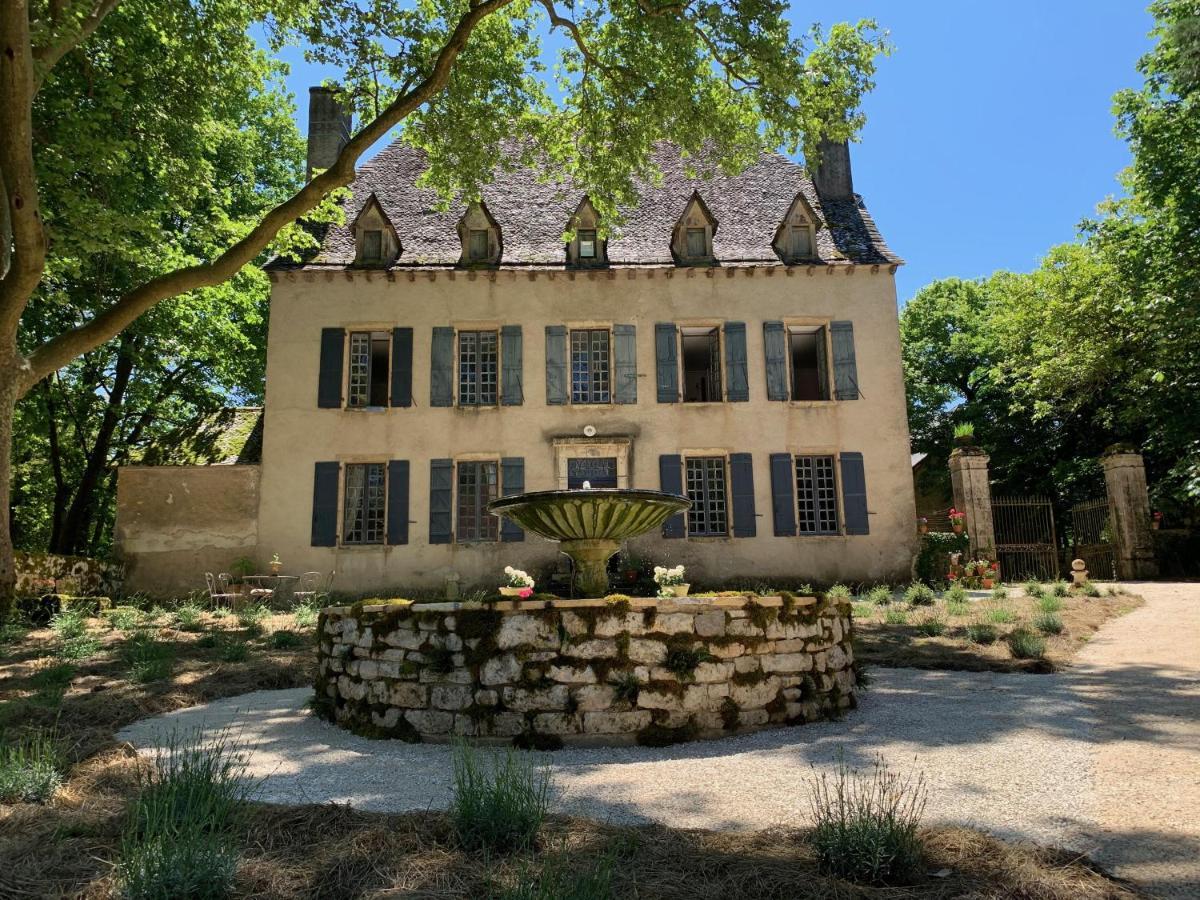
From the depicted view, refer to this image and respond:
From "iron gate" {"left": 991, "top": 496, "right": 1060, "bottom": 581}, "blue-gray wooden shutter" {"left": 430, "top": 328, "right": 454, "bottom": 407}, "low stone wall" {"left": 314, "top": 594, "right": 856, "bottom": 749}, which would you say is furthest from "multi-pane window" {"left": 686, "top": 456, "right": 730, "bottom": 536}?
"low stone wall" {"left": 314, "top": 594, "right": 856, "bottom": 749}

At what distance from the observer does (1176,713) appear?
5.44 m

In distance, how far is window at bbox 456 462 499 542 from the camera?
16.2m

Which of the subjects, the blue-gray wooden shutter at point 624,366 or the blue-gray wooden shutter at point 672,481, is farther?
the blue-gray wooden shutter at point 624,366

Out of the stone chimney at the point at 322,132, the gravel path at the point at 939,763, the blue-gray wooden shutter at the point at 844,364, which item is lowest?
the gravel path at the point at 939,763

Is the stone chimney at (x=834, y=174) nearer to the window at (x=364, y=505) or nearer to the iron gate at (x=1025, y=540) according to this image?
the iron gate at (x=1025, y=540)

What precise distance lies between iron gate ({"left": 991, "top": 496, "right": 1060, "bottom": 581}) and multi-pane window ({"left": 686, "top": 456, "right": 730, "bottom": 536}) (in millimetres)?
5770

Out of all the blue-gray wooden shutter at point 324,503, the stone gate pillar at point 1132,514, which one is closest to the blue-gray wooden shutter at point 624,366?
the blue-gray wooden shutter at point 324,503

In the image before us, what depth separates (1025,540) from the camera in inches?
680

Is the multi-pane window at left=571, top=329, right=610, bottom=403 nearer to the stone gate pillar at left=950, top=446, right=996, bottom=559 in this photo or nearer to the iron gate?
the stone gate pillar at left=950, top=446, right=996, bottom=559

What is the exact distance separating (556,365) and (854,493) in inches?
269

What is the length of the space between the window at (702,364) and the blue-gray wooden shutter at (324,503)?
7.64 m

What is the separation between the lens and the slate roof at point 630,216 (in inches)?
683

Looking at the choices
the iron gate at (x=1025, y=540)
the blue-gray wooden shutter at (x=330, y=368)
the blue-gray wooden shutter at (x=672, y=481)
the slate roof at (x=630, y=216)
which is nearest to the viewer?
the blue-gray wooden shutter at (x=672, y=481)

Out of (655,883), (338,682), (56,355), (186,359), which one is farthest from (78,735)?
(186,359)
